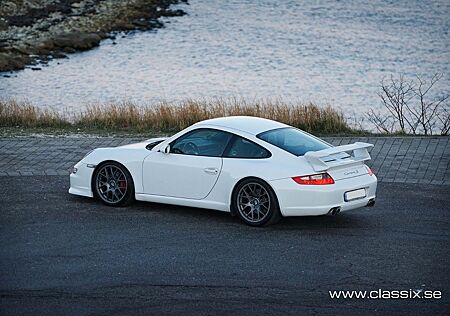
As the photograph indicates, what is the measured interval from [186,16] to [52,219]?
6043 centimetres

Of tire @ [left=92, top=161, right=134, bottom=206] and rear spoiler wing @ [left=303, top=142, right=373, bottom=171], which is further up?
rear spoiler wing @ [left=303, top=142, right=373, bottom=171]

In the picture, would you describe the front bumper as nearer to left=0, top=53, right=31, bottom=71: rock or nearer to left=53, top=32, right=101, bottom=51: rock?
left=0, top=53, right=31, bottom=71: rock

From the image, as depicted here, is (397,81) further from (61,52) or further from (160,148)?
(160,148)

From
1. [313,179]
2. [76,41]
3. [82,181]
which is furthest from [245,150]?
[76,41]

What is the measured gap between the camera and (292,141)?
13.0 meters

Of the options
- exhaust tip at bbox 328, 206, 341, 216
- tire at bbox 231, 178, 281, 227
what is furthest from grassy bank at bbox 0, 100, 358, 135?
exhaust tip at bbox 328, 206, 341, 216

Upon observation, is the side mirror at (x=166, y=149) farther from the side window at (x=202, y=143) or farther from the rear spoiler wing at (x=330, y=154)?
the rear spoiler wing at (x=330, y=154)

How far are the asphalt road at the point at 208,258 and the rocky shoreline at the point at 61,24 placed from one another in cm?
3916

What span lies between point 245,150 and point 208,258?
6.89ft

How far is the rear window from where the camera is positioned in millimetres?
12820

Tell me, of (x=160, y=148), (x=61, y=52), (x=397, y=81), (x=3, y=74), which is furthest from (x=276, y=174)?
(x=61, y=52)

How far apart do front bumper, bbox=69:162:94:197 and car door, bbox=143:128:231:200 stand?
37.2 inches

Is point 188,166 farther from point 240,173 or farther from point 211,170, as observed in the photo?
point 240,173

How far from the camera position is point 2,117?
2323 centimetres
